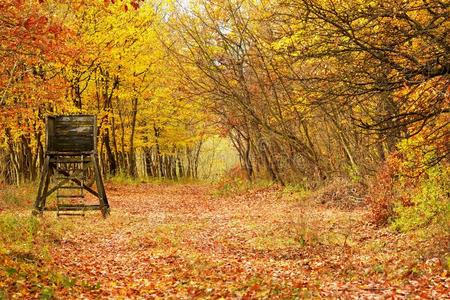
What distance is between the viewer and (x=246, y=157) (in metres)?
31.1

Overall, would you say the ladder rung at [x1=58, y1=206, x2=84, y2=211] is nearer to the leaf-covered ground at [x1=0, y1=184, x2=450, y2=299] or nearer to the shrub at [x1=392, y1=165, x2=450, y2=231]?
the leaf-covered ground at [x1=0, y1=184, x2=450, y2=299]

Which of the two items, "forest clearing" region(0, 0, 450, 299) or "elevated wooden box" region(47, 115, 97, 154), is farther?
"elevated wooden box" region(47, 115, 97, 154)

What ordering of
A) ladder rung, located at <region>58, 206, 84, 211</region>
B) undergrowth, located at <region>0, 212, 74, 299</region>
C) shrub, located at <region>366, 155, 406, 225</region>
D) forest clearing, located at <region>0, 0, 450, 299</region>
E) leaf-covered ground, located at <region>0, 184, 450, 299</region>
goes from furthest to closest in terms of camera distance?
1. ladder rung, located at <region>58, 206, 84, 211</region>
2. shrub, located at <region>366, 155, 406, 225</region>
3. forest clearing, located at <region>0, 0, 450, 299</region>
4. leaf-covered ground, located at <region>0, 184, 450, 299</region>
5. undergrowth, located at <region>0, 212, 74, 299</region>

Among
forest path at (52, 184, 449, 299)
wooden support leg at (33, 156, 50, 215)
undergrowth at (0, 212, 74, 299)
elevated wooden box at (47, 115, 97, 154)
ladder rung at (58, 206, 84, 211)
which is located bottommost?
forest path at (52, 184, 449, 299)

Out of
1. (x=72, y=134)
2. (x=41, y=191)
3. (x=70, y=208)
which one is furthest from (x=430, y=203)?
(x=41, y=191)

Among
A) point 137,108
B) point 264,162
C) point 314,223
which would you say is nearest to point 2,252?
point 314,223

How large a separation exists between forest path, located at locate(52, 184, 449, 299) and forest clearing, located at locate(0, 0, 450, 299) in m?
0.06

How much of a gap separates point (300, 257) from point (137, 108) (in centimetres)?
2722

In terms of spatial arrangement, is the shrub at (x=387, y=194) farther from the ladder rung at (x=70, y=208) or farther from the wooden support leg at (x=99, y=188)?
the ladder rung at (x=70, y=208)

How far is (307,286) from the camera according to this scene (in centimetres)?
816

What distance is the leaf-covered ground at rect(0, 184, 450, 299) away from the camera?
7966mm

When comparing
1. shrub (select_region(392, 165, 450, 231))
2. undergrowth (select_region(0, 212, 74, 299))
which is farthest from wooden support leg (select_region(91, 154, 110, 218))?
shrub (select_region(392, 165, 450, 231))

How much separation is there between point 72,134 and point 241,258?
767cm

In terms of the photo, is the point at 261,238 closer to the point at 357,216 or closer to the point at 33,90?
the point at 357,216
